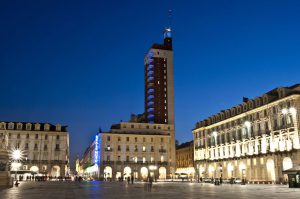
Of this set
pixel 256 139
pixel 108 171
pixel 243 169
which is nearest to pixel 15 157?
pixel 108 171

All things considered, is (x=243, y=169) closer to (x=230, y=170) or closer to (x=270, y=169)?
(x=230, y=170)

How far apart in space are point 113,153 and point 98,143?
7.14 meters

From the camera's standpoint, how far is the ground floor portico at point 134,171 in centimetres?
10725

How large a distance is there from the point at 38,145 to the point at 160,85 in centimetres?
6555

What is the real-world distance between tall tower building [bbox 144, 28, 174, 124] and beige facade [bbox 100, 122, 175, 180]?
30.2 metres

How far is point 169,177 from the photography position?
112188 mm

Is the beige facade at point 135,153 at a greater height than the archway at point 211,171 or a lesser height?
greater

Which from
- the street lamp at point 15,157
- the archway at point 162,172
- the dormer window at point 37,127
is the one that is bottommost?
the archway at point 162,172

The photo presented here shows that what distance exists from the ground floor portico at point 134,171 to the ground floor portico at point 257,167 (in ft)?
59.6

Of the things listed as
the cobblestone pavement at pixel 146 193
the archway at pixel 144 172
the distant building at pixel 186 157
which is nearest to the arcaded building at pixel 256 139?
the cobblestone pavement at pixel 146 193

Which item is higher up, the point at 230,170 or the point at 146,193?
the point at 230,170

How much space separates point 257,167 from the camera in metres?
73.9

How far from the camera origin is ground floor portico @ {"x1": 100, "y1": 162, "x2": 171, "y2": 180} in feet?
352

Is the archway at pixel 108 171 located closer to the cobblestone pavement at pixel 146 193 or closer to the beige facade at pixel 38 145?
the beige facade at pixel 38 145
